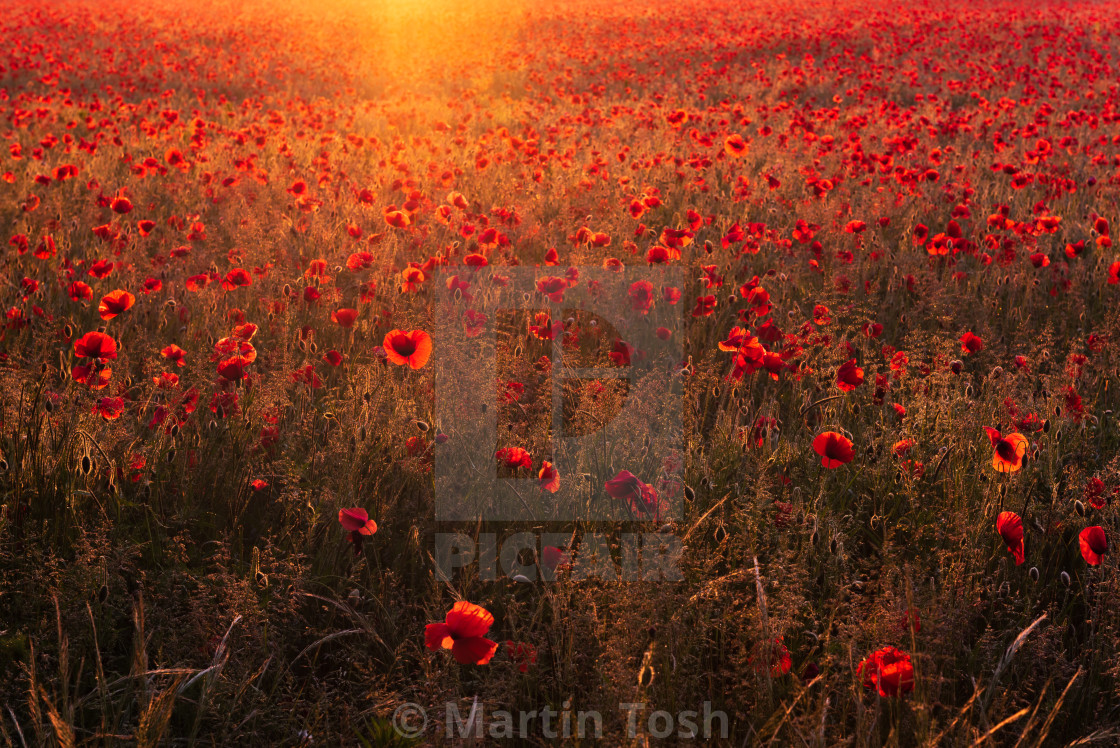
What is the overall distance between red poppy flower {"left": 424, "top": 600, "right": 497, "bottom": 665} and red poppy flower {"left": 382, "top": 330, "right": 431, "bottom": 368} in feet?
2.83

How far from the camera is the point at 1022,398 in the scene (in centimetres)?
245

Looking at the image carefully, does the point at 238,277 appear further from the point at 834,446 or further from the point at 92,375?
the point at 834,446

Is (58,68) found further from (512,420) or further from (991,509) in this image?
(991,509)

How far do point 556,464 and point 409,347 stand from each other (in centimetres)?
50

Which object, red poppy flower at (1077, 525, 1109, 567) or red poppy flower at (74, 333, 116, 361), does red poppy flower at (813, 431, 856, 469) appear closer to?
red poppy flower at (1077, 525, 1109, 567)

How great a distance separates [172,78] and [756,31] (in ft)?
30.4

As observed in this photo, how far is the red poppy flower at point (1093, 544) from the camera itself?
150cm

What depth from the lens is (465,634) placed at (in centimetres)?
137

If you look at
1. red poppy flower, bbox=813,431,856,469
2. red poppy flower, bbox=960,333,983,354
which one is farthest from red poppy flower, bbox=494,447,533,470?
red poppy flower, bbox=960,333,983,354

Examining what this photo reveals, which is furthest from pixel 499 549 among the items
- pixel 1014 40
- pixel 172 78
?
pixel 1014 40

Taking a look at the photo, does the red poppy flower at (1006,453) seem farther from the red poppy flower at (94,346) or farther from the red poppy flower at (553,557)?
the red poppy flower at (94,346)

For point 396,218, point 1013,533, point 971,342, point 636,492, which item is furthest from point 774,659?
point 396,218

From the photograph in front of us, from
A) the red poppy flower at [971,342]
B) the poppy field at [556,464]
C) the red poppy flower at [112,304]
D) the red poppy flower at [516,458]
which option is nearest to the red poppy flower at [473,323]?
the poppy field at [556,464]

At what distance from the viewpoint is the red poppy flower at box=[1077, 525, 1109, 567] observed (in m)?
1.50
